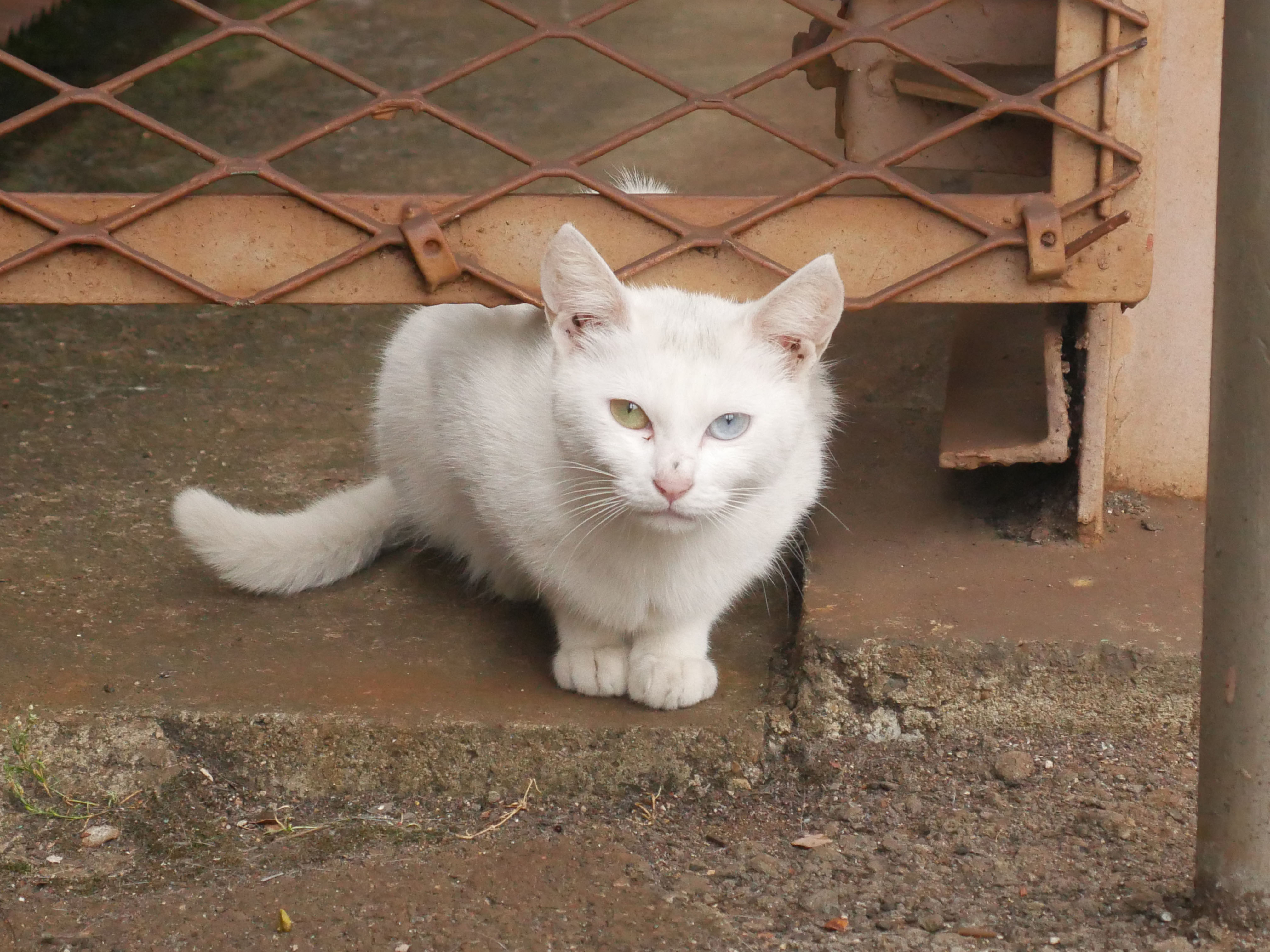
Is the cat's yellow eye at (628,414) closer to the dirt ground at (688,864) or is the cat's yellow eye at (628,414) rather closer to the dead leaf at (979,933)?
the dirt ground at (688,864)

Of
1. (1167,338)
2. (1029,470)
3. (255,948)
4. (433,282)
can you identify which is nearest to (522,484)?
(433,282)

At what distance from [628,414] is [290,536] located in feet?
3.14

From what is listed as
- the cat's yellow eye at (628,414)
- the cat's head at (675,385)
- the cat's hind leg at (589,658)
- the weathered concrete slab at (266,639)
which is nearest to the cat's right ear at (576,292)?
the cat's head at (675,385)

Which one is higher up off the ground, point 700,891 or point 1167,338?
point 1167,338

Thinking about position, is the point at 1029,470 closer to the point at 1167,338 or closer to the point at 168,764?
the point at 1167,338

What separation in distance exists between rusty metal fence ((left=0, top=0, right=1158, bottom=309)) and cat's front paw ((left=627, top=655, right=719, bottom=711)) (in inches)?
27.8

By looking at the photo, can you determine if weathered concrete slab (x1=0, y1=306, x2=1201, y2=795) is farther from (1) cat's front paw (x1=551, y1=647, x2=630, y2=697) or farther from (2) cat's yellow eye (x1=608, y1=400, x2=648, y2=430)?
(2) cat's yellow eye (x1=608, y1=400, x2=648, y2=430)

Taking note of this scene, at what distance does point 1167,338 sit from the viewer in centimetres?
286

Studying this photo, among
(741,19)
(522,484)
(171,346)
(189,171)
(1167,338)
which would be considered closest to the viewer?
(522,484)

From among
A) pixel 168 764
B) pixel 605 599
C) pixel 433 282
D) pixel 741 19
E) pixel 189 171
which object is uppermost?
pixel 741 19

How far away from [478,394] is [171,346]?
1.91 metres

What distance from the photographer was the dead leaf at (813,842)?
2.23 m

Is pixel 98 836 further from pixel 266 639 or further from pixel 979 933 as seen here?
pixel 979 933

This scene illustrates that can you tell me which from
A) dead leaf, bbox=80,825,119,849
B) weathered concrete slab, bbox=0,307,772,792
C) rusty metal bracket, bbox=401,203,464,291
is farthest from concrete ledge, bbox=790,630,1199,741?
dead leaf, bbox=80,825,119,849
